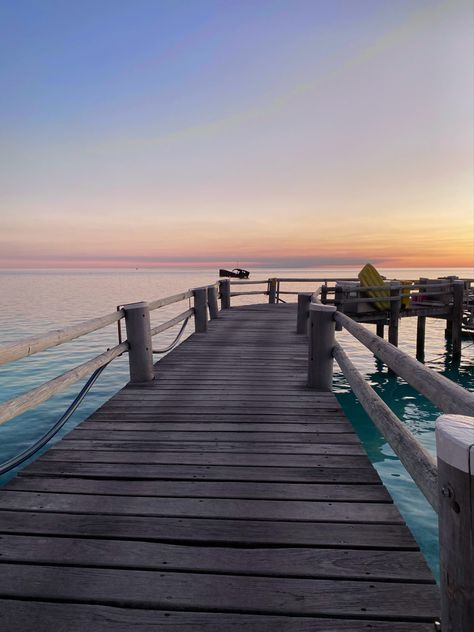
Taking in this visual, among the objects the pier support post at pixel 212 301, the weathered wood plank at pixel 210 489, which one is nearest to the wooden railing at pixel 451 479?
the weathered wood plank at pixel 210 489

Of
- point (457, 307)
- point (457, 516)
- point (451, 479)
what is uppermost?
point (451, 479)

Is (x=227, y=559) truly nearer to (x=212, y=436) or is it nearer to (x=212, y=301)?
(x=212, y=436)

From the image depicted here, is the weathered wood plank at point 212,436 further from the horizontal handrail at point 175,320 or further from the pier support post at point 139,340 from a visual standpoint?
the horizontal handrail at point 175,320

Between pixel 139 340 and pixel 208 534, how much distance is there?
3.68 m

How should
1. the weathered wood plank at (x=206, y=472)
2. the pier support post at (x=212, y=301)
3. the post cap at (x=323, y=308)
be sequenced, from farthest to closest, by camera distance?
the pier support post at (x=212, y=301) < the post cap at (x=323, y=308) < the weathered wood plank at (x=206, y=472)

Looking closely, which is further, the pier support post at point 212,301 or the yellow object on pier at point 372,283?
the yellow object on pier at point 372,283

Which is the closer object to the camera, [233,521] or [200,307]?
[233,521]

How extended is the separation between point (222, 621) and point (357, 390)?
1967 mm

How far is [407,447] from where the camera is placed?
7.30 feet

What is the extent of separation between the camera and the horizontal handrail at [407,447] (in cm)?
189

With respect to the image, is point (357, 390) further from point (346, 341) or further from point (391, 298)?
point (346, 341)

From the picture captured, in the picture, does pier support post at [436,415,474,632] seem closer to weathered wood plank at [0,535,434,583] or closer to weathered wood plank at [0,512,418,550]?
weathered wood plank at [0,535,434,583]

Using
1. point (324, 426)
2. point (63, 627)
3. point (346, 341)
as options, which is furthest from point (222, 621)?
point (346, 341)

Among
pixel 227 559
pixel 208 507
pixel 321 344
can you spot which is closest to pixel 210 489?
pixel 208 507
